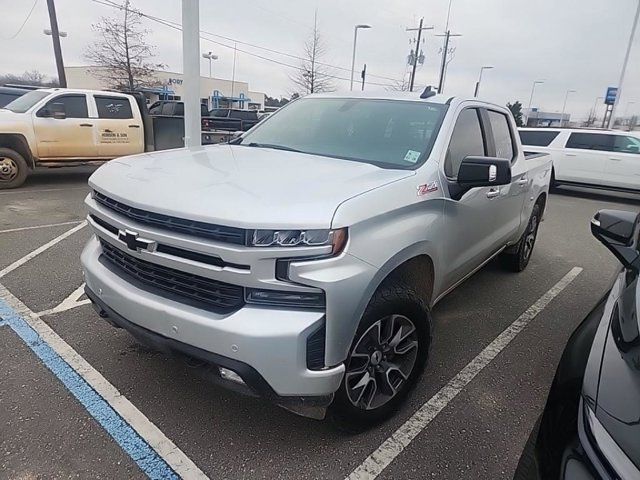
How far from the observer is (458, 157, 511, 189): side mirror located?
2744 millimetres

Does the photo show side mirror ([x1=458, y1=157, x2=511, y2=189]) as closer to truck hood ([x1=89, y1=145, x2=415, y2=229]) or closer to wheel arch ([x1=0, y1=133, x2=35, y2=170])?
truck hood ([x1=89, y1=145, x2=415, y2=229])

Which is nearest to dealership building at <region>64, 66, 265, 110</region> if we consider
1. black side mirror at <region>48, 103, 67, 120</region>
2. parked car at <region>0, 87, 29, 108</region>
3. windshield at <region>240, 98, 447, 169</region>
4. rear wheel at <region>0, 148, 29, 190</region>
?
parked car at <region>0, 87, 29, 108</region>

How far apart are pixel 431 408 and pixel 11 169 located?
8982 mm

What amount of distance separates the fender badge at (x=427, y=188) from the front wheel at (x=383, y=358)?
54cm

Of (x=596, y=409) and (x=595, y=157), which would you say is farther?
(x=595, y=157)

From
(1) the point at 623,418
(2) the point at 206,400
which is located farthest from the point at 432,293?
(1) the point at 623,418

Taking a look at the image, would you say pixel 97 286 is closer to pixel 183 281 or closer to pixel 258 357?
pixel 183 281

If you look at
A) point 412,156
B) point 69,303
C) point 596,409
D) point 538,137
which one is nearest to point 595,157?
point 538,137

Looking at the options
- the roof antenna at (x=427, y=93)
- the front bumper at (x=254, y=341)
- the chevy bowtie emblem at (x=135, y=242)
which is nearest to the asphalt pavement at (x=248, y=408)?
the front bumper at (x=254, y=341)

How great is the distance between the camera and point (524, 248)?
5.34 m

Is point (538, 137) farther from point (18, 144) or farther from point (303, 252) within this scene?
point (303, 252)

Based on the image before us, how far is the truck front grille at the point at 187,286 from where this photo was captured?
2.03 metres

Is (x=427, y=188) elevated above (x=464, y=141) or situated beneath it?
situated beneath

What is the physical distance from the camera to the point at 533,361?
3.41 meters
